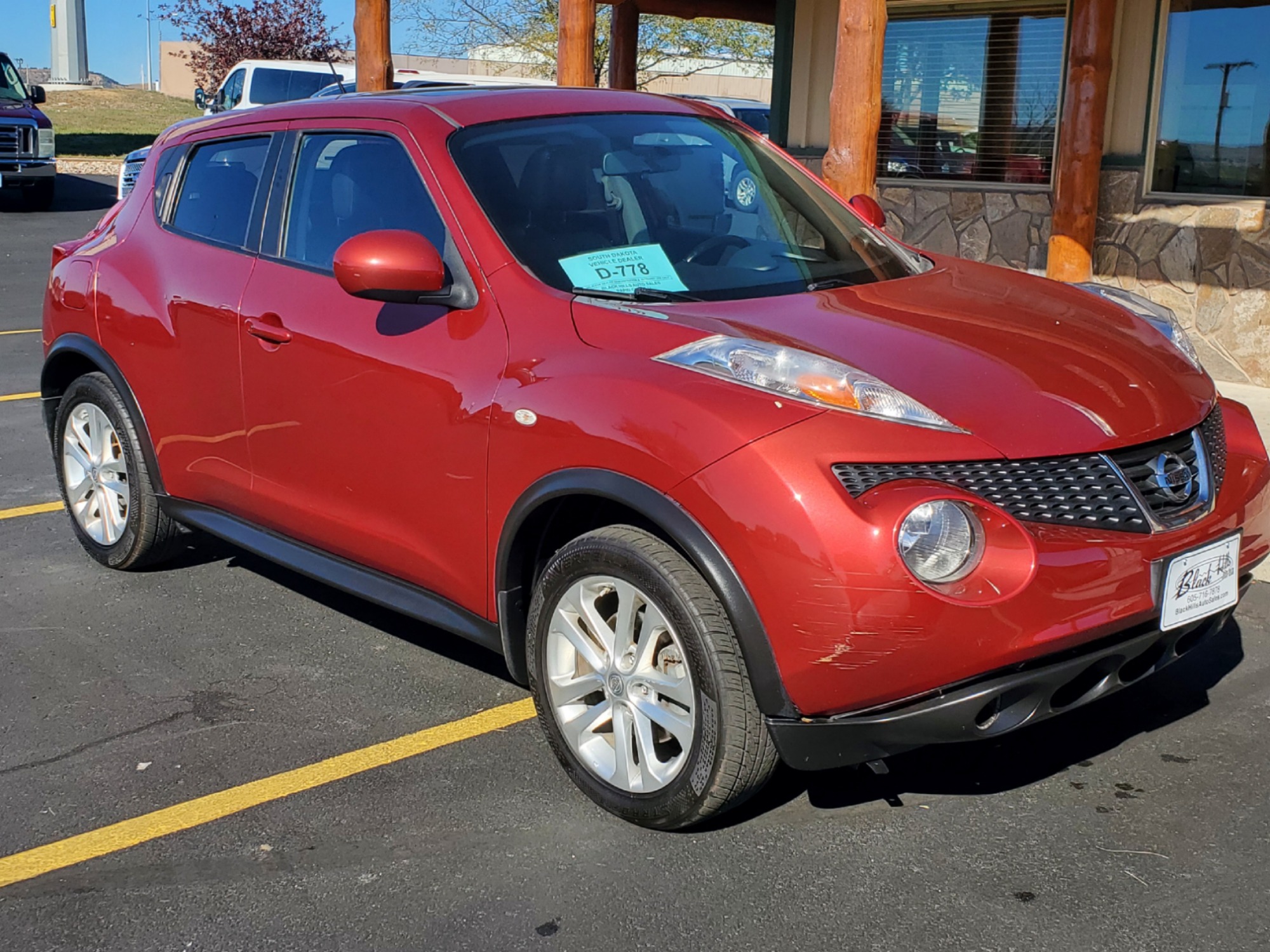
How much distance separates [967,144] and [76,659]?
28.0 feet

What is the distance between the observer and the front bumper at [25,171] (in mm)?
20594

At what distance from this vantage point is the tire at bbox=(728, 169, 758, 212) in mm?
4219

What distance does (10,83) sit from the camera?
21.7 metres

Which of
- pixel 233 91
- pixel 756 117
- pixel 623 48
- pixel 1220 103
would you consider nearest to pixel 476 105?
pixel 1220 103

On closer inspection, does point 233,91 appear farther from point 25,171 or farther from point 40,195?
point 40,195

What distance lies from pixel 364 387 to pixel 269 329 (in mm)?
527

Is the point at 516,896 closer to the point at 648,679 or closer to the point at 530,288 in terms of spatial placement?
the point at 648,679

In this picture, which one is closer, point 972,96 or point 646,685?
point 646,685

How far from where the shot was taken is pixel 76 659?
4535mm

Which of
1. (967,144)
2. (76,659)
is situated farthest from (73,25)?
(76,659)

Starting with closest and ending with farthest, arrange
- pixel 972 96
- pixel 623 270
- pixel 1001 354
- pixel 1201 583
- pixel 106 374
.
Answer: pixel 1201 583
pixel 1001 354
pixel 623 270
pixel 106 374
pixel 972 96

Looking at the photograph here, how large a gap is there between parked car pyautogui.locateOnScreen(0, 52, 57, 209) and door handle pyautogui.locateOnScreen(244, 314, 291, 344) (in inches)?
735

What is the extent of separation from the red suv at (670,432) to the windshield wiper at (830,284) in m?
0.02

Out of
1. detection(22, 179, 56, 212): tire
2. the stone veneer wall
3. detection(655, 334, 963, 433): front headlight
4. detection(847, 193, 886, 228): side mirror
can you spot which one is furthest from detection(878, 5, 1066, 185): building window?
detection(22, 179, 56, 212): tire
